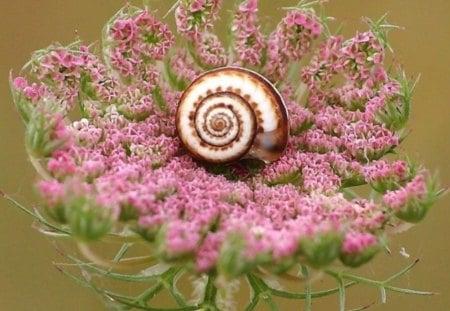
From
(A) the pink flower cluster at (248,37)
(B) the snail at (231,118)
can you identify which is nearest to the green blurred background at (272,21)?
(A) the pink flower cluster at (248,37)

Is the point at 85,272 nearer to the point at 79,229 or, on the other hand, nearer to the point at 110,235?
the point at 110,235

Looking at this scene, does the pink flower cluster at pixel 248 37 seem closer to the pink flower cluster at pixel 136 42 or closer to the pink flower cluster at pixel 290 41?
the pink flower cluster at pixel 290 41

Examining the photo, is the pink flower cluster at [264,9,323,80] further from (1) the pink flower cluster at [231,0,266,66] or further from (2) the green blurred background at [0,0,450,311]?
(2) the green blurred background at [0,0,450,311]

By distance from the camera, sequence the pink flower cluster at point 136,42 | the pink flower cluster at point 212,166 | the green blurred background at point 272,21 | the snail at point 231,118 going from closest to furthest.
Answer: the pink flower cluster at point 212,166
the snail at point 231,118
the pink flower cluster at point 136,42
the green blurred background at point 272,21

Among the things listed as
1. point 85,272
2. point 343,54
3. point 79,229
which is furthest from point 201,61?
point 79,229

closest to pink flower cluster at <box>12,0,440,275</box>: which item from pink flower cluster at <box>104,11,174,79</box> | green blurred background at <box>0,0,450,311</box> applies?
pink flower cluster at <box>104,11,174,79</box>

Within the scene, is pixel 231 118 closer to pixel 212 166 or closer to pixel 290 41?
pixel 212 166
